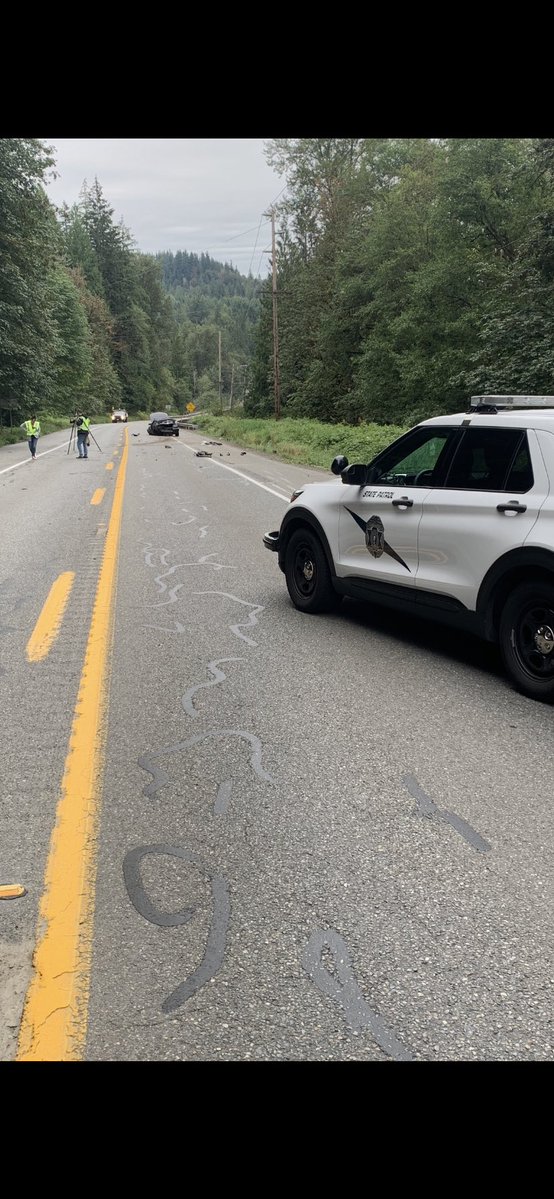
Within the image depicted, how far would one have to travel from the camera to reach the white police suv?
15.5ft

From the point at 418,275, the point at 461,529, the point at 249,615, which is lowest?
the point at 249,615

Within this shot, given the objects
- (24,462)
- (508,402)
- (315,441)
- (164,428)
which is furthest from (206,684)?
(164,428)

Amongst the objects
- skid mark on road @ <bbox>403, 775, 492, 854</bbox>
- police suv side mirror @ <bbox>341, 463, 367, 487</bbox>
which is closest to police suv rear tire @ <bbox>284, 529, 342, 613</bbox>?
police suv side mirror @ <bbox>341, 463, 367, 487</bbox>

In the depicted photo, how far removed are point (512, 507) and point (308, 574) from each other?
2.40 metres

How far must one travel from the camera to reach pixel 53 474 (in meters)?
21.5

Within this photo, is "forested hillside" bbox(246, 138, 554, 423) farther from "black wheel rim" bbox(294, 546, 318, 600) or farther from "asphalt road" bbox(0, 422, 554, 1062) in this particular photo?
"asphalt road" bbox(0, 422, 554, 1062)

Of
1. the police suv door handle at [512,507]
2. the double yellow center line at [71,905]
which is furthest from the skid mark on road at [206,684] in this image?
the police suv door handle at [512,507]

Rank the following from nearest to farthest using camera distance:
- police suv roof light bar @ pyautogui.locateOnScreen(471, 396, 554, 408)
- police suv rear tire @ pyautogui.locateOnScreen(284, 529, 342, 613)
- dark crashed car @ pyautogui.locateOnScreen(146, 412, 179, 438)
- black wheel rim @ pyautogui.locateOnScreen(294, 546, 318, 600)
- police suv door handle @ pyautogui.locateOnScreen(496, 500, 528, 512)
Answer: police suv door handle @ pyautogui.locateOnScreen(496, 500, 528, 512) < police suv roof light bar @ pyautogui.locateOnScreen(471, 396, 554, 408) < police suv rear tire @ pyautogui.locateOnScreen(284, 529, 342, 613) < black wheel rim @ pyautogui.locateOnScreen(294, 546, 318, 600) < dark crashed car @ pyautogui.locateOnScreen(146, 412, 179, 438)

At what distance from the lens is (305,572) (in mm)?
6930

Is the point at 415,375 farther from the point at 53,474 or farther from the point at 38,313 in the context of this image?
the point at 38,313

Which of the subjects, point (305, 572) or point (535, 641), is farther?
point (305, 572)

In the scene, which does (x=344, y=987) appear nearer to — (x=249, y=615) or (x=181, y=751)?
(x=181, y=751)
